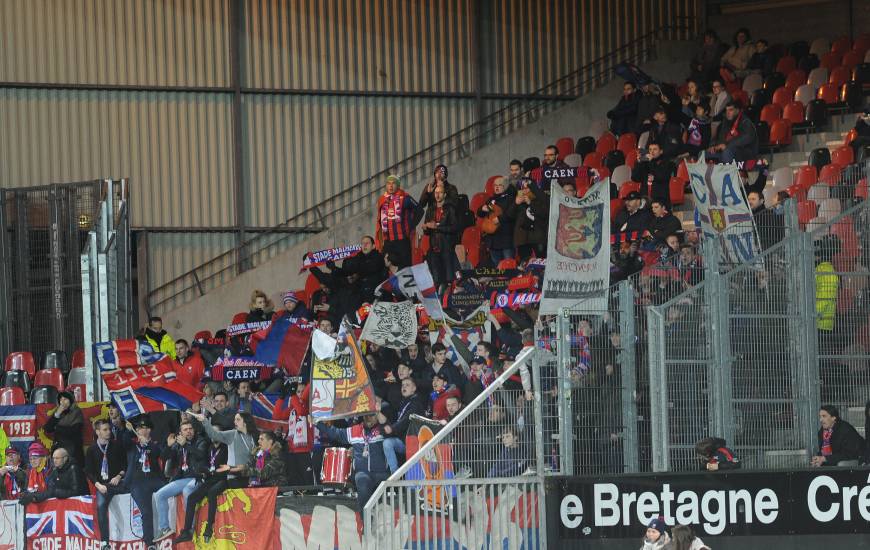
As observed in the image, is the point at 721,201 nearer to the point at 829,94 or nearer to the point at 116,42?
the point at 829,94

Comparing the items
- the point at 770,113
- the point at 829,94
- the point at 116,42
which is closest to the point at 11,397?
the point at 116,42

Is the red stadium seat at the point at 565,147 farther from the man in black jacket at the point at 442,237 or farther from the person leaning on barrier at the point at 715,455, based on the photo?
the person leaning on barrier at the point at 715,455

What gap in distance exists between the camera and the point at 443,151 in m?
31.6

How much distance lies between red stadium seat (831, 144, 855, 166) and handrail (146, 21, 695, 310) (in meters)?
9.14

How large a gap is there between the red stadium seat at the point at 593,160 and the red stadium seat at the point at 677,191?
2958mm

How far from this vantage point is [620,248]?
20.2m

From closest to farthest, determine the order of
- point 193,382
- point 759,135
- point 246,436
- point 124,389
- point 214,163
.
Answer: point 246,436 → point 124,389 → point 193,382 → point 759,135 → point 214,163

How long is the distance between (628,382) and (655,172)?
372 inches

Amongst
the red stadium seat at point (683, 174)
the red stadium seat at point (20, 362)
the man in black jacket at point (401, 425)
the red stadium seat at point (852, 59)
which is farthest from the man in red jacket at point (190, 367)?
the red stadium seat at point (852, 59)

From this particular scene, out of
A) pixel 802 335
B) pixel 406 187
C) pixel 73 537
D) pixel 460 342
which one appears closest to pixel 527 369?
pixel 802 335

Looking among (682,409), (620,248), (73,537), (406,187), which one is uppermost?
(406,187)

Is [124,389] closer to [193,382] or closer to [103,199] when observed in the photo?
[193,382]

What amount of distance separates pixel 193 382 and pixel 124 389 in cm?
227

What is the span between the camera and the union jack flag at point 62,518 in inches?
757
